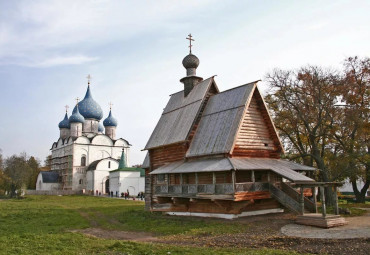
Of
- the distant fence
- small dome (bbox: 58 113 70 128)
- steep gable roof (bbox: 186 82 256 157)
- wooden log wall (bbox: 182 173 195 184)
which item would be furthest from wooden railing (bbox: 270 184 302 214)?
small dome (bbox: 58 113 70 128)

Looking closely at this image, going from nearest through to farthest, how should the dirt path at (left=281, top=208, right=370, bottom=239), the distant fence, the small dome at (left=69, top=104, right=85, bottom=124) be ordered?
the dirt path at (left=281, top=208, right=370, bottom=239), the distant fence, the small dome at (left=69, top=104, right=85, bottom=124)

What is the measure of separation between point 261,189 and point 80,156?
1802 inches

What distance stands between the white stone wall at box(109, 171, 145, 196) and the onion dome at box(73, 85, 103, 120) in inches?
666

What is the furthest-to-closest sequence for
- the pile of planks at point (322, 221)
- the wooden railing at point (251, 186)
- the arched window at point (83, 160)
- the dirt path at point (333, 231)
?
1. the arched window at point (83, 160)
2. the wooden railing at point (251, 186)
3. the pile of planks at point (322, 221)
4. the dirt path at point (333, 231)

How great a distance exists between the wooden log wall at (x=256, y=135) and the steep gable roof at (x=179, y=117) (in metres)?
3.35

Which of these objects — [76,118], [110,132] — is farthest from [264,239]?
[110,132]

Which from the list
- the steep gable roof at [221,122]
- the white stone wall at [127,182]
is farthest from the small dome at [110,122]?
the steep gable roof at [221,122]

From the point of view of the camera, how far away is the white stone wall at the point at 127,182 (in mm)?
47769

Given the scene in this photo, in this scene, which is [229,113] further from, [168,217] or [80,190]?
[80,190]

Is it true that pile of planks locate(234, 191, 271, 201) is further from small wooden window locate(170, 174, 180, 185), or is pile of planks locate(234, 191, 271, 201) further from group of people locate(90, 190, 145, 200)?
group of people locate(90, 190, 145, 200)

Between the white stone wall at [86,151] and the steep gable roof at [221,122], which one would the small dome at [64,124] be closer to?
the white stone wall at [86,151]

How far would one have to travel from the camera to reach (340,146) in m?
25.2

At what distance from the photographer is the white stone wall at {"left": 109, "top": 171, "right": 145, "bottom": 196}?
47769 millimetres

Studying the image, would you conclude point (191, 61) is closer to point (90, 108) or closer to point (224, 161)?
point (224, 161)
